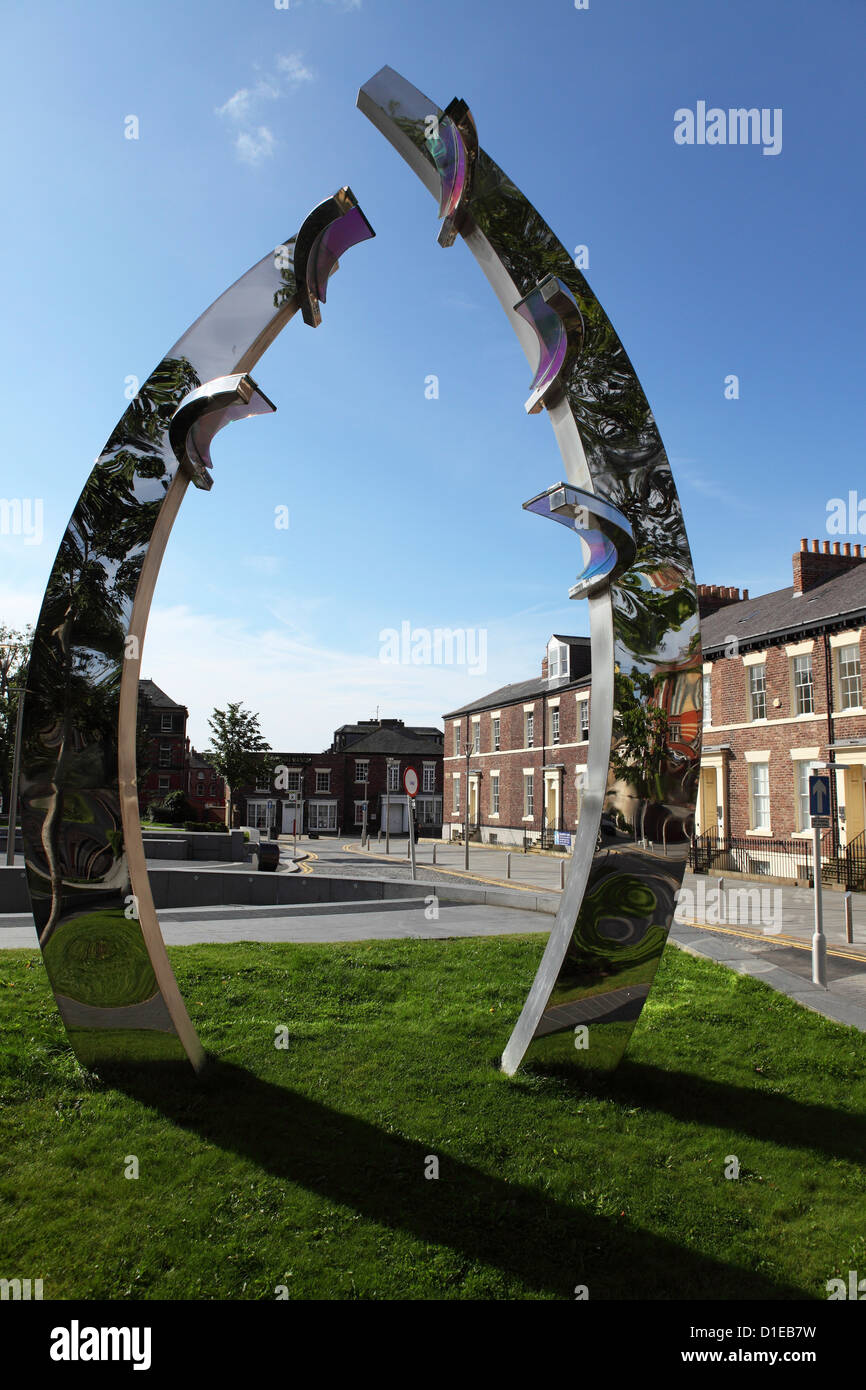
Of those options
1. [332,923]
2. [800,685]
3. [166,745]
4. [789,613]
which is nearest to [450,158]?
[332,923]

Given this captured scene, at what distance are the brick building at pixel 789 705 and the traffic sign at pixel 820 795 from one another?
33.0 ft

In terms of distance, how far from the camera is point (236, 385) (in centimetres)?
533

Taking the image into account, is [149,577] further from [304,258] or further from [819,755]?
[819,755]

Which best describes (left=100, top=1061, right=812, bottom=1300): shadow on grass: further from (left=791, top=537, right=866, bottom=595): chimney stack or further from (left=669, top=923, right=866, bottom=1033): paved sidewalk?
(left=791, top=537, right=866, bottom=595): chimney stack

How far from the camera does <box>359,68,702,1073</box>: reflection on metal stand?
562 centimetres

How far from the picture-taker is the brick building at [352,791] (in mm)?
63750

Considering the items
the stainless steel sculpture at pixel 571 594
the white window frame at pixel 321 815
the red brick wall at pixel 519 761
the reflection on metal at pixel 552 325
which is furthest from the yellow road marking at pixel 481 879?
the white window frame at pixel 321 815

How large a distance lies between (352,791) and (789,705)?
4356 centimetres

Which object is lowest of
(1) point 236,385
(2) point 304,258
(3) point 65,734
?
(3) point 65,734

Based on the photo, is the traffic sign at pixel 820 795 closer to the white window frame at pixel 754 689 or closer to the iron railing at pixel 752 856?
the iron railing at pixel 752 856

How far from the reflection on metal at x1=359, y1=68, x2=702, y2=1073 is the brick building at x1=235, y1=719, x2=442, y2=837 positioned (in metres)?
57.4

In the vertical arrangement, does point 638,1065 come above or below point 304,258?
below
